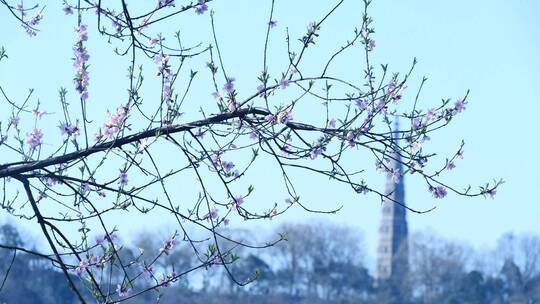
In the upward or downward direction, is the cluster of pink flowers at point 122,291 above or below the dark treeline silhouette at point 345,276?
below

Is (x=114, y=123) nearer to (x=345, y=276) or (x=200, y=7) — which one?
(x=200, y=7)

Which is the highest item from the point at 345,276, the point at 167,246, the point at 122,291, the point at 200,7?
the point at 345,276

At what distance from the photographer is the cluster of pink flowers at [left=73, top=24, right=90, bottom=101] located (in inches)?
281

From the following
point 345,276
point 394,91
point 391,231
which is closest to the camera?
point 394,91

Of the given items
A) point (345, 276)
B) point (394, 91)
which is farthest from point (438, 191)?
point (345, 276)

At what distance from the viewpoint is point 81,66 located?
719 cm

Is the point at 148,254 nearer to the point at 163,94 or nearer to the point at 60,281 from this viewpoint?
the point at 60,281

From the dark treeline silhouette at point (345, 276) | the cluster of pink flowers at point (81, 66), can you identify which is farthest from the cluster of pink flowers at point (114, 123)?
the dark treeline silhouette at point (345, 276)

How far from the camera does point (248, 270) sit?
252 feet

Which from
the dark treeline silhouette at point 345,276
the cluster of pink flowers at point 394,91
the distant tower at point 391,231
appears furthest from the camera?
the distant tower at point 391,231

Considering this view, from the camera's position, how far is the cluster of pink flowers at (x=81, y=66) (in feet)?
23.4

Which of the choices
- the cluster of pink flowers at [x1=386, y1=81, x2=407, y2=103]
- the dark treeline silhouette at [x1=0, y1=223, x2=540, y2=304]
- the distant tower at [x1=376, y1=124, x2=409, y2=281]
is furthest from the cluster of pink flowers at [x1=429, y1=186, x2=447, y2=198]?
the distant tower at [x1=376, y1=124, x2=409, y2=281]

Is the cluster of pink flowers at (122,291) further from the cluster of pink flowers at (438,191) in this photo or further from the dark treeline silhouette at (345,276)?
the dark treeline silhouette at (345,276)

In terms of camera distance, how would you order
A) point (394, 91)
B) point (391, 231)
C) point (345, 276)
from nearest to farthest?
1. point (394, 91)
2. point (345, 276)
3. point (391, 231)
